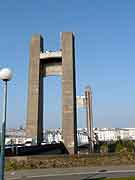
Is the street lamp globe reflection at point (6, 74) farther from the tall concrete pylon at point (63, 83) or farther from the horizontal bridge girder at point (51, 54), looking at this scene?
the horizontal bridge girder at point (51, 54)

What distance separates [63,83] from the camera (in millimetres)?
49625

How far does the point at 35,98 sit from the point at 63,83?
4.70m

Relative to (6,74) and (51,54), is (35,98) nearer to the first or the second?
(51,54)

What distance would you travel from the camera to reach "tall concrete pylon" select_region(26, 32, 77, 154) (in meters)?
48.8

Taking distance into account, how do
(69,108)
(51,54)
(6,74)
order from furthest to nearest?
(51,54)
(69,108)
(6,74)

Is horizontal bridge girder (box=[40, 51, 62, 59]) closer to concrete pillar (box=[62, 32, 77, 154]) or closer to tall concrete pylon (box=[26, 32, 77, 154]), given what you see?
tall concrete pylon (box=[26, 32, 77, 154])

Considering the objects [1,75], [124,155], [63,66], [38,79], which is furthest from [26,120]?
[1,75]

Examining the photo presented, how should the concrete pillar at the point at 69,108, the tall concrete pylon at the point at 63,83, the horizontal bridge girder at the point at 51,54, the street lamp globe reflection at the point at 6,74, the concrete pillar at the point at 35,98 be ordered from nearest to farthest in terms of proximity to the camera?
the street lamp globe reflection at the point at 6,74, the concrete pillar at the point at 69,108, the tall concrete pylon at the point at 63,83, the concrete pillar at the point at 35,98, the horizontal bridge girder at the point at 51,54

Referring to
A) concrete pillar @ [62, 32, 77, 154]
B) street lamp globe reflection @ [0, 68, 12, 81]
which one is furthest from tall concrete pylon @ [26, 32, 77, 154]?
street lamp globe reflection @ [0, 68, 12, 81]

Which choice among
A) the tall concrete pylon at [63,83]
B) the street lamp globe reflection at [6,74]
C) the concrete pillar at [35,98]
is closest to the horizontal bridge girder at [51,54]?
the tall concrete pylon at [63,83]

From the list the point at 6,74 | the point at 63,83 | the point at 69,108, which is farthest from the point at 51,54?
the point at 6,74

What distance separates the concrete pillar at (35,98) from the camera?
4922cm

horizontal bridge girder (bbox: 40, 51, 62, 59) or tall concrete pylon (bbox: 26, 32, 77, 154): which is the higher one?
horizontal bridge girder (bbox: 40, 51, 62, 59)

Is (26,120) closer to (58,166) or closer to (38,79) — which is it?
(38,79)
